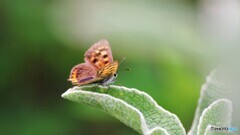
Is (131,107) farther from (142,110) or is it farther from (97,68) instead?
(97,68)

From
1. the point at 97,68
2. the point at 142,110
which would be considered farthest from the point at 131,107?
the point at 97,68

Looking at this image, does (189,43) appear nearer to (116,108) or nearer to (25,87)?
(25,87)

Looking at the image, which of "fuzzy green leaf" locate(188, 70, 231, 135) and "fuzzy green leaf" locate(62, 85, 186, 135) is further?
"fuzzy green leaf" locate(188, 70, 231, 135)

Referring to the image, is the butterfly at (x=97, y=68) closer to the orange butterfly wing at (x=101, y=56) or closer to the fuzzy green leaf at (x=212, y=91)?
the orange butterfly wing at (x=101, y=56)

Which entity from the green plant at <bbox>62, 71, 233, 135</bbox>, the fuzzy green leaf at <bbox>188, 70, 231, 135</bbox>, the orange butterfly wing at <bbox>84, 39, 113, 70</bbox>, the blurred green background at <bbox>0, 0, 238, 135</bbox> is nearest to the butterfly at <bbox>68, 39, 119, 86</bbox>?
the orange butterfly wing at <bbox>84, 39, 113, 70</bbox>

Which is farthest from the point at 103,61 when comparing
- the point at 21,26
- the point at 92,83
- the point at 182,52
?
the point at 21,26

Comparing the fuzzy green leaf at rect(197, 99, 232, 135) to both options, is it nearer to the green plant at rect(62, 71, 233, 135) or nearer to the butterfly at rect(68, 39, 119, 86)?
the green plant at rect(62, 71, 233, 135)

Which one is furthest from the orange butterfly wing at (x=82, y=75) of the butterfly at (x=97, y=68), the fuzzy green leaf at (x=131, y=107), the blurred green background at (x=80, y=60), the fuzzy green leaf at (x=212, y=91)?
the blurred green background at (x=80, y=60)
